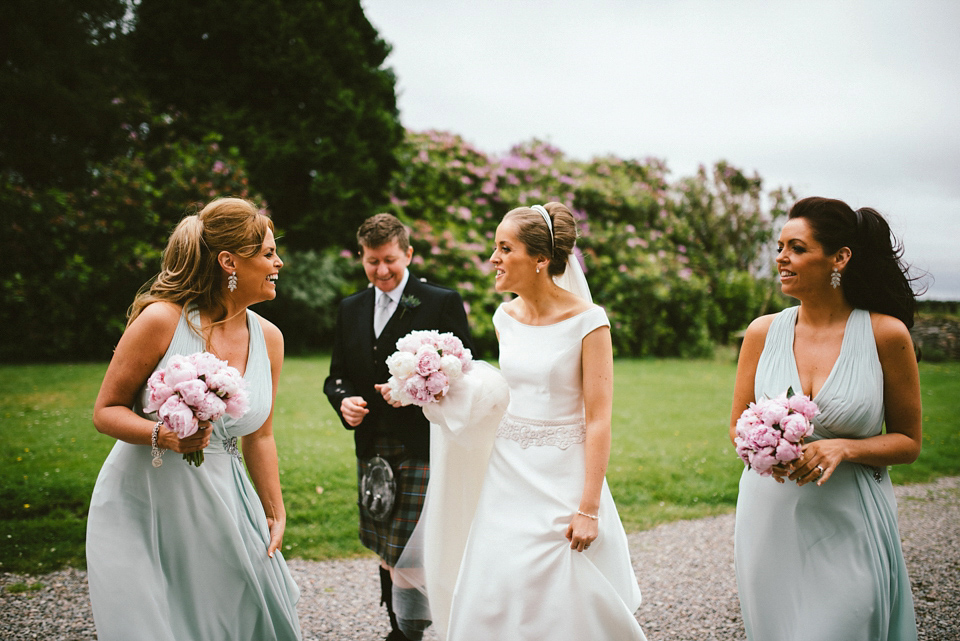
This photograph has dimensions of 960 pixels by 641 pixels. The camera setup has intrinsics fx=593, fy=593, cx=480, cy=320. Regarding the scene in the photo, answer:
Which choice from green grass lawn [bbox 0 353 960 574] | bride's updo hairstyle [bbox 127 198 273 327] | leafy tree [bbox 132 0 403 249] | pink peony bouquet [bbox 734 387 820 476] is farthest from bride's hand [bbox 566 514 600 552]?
leafy tree [bbox 132 0 403 249]

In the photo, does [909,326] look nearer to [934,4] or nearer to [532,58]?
[934,4]

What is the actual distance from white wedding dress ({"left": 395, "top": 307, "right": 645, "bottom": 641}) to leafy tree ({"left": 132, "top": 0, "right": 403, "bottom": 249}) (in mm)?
11913

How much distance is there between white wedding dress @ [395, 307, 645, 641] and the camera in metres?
2.59

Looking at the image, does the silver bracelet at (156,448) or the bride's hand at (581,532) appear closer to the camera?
the silver bracelet at (156,448)

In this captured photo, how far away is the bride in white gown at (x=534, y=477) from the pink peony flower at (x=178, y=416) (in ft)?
4.08

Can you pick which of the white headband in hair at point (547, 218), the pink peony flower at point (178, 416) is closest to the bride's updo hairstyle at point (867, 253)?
the white headband in hair at point (547, 218)

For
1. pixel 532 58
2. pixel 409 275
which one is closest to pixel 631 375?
pixel 532 58

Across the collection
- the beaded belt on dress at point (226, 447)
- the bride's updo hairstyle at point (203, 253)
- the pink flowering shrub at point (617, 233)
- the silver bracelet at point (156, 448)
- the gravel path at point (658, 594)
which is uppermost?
the pink flowering shrub at point (617, 233)

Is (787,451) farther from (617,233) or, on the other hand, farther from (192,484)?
(617,233)

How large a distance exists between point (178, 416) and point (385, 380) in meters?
1.87

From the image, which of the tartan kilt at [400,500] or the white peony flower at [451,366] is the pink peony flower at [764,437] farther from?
the tartan kilt at [400,500]

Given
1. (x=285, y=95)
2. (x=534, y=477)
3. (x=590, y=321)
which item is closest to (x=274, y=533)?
(x=534, y=477)

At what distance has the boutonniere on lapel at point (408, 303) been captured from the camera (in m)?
3.91

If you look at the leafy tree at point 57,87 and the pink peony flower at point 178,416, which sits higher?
the leafy tree at point 57,87
